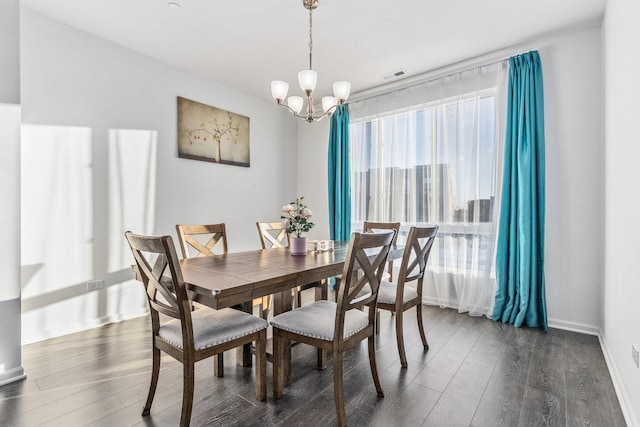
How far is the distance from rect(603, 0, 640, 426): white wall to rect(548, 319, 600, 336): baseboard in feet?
1.06

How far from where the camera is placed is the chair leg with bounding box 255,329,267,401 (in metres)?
1.79

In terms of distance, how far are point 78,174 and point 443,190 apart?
3665 mm

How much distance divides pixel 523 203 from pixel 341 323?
91.3 inches

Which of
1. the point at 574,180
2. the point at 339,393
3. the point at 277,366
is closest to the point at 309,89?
the point at 277,366

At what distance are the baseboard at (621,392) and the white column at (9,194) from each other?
3.50 metres

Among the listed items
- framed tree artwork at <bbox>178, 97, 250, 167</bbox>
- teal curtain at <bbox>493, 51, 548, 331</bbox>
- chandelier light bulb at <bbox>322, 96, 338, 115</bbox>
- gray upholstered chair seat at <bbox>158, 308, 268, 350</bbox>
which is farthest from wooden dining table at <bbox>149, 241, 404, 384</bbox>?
framed tree artwork at <bbox>178, 97, 250, 167</bbox>

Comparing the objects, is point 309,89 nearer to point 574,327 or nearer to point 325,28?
point 325,28

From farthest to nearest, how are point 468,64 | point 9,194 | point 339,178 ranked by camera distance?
point 339,178
point 468,64
point 9,194

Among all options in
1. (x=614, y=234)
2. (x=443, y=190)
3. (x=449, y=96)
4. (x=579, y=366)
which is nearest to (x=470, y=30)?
(x=449, y=96)

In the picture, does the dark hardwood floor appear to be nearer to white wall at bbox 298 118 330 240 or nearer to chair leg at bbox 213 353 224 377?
chair leg at bbox 213 353 224 377

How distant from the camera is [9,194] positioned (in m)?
2.06

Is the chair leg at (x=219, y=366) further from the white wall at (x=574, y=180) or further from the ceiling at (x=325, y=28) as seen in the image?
the white wall at (x=574, y=180)

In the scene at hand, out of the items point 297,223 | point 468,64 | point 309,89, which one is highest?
point 468,64

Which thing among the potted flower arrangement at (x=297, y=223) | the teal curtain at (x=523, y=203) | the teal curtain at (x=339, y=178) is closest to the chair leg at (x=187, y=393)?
the potted flower arrangement at (x=297, y=223)
